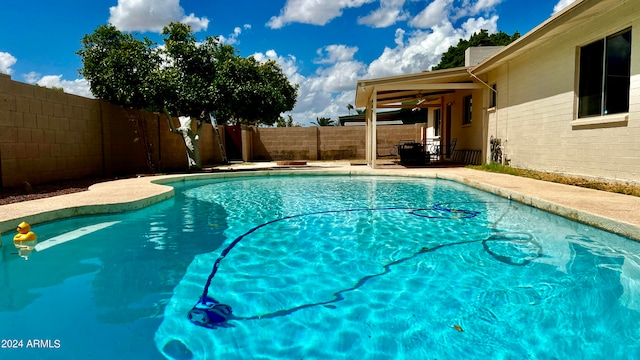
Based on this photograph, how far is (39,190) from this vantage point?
7.15 meters

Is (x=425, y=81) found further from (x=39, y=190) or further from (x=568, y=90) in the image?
(x=39, y=190)

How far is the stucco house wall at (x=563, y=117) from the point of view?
5.92 metres

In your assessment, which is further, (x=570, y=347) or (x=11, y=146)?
(x=11, y=146)

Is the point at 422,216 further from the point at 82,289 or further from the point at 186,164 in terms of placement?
the point at 186,164

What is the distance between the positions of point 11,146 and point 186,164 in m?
7.92

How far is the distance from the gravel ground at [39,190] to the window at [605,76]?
10.3 metres

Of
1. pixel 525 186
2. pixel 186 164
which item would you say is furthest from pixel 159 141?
pixel 525 186

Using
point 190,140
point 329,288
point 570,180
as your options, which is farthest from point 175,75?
point 570,180

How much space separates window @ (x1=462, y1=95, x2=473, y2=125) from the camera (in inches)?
530

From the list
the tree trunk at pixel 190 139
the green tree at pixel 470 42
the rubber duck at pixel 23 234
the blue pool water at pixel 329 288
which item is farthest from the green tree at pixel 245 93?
the green tree at pixel 470 42

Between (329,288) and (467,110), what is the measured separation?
12.7 metres

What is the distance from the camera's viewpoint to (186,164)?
49.1ft

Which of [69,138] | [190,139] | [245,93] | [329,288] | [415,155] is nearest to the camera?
[329,288]

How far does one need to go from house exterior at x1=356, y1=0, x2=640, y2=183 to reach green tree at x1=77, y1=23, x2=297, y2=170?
146 inches
